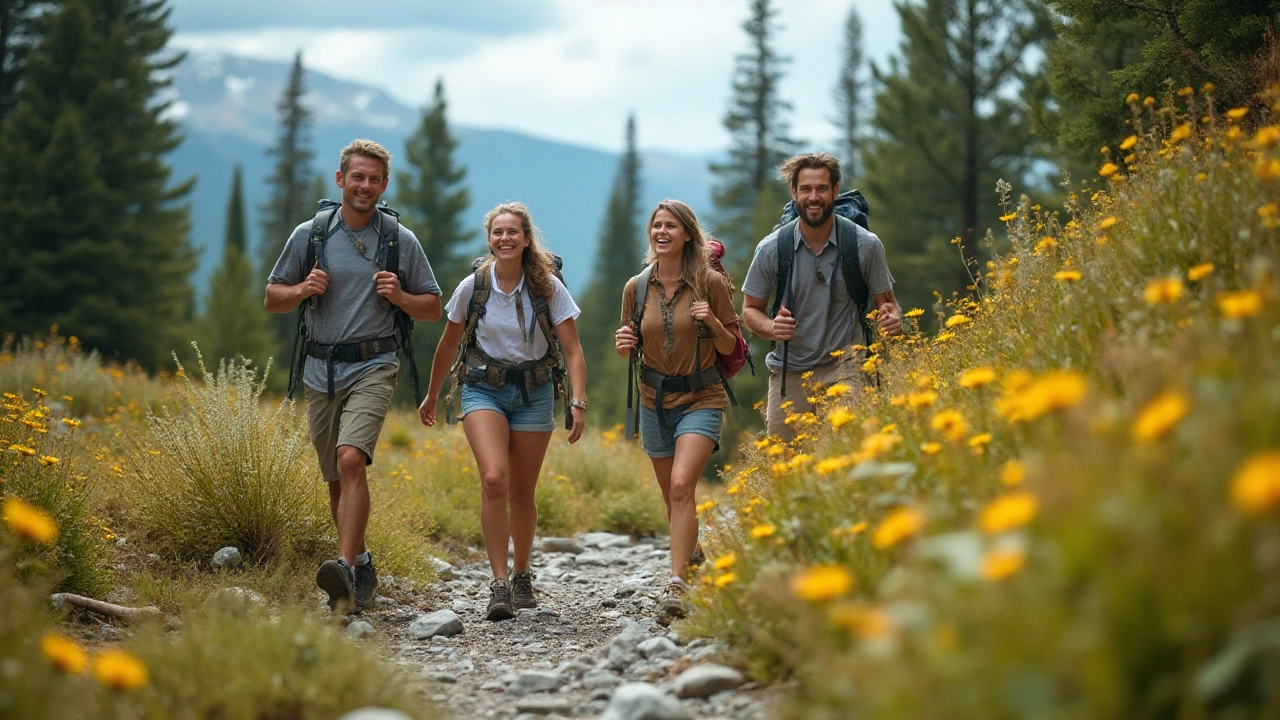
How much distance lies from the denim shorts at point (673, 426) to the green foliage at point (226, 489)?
2451 millimetres

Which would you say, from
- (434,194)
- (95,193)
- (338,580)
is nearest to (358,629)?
(338,580)

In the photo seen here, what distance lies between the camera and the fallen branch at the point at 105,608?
211 inches

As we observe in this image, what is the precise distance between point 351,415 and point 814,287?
3076 mm

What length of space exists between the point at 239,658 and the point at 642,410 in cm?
370

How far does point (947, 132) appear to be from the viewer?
25.8 meters

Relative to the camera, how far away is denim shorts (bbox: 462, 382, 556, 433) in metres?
6.52

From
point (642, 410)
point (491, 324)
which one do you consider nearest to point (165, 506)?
point (491, 324)

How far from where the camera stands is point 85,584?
19.0ft

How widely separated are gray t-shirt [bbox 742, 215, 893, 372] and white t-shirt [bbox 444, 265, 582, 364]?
1256 mm

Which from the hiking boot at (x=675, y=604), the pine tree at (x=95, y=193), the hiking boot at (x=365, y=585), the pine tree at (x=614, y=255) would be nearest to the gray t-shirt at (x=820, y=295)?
the hiking boot at (x=675, y=604)

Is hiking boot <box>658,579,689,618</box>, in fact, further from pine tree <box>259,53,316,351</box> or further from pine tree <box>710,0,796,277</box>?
pine tree <box>259,53,316,351</box>

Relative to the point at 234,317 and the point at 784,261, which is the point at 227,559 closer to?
the point at 784,261

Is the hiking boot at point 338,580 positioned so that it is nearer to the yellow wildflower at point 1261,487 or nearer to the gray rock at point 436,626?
the gray rock at point 436,626

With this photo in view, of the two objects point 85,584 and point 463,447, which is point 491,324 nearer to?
point 85,584
